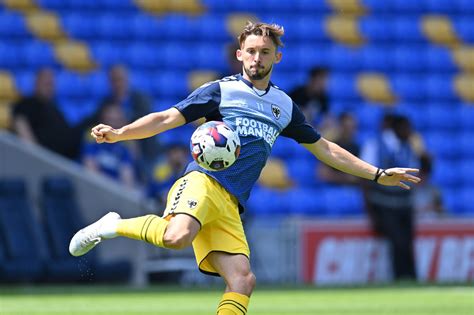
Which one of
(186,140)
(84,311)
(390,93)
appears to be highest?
(390,93)

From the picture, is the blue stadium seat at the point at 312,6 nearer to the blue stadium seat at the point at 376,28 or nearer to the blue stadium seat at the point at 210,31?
the blue stadium seat at the point at 376,28

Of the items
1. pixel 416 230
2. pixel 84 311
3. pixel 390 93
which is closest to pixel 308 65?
pixel 390 93

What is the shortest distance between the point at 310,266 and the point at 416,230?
1436 mm

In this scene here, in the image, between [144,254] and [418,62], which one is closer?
[144,254]

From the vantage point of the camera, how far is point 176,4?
18.9 metres

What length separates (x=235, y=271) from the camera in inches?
259

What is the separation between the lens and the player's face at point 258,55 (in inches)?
270

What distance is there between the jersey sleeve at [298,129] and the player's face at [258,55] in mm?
392

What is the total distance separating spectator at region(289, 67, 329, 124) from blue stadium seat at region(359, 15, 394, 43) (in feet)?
14.5

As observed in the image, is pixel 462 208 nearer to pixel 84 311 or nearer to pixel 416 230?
pixel 416 230

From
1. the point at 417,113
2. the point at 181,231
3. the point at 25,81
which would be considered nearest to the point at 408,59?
the point at 417,113

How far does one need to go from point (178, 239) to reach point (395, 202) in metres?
8.23

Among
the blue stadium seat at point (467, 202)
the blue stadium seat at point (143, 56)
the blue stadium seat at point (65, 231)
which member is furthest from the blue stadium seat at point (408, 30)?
the blue stadium seat at point (65, 231)

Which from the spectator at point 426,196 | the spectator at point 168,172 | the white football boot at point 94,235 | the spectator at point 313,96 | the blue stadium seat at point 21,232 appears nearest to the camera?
the white football boot at point 94,235
